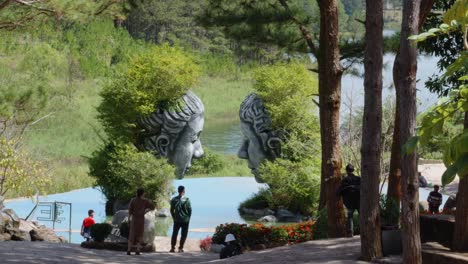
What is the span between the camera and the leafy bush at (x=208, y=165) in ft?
128

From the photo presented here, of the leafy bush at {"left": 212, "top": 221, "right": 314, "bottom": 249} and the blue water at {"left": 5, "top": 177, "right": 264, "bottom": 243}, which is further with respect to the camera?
the blue water at {"left": 5, "top": 177, "right": 264, "bottom": 243}

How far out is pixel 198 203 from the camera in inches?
1212

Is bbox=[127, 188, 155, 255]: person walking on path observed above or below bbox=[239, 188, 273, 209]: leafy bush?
below

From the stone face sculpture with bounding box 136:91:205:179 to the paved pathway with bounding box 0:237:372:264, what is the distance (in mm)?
14760

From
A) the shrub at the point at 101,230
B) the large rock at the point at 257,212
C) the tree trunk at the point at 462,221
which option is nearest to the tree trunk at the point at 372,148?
the tree trunk at the point at 462,221

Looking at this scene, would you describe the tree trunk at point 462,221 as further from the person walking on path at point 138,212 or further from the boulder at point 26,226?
the boulder at point 26,226

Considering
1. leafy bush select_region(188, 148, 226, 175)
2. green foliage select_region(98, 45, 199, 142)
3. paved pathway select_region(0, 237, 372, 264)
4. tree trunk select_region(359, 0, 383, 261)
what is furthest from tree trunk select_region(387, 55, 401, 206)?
leafy bush select_region(188, 148, 226, 175)

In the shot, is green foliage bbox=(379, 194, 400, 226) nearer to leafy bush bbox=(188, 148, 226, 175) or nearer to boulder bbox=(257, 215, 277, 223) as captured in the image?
boulder bbox=(257, 215, 277, 223)

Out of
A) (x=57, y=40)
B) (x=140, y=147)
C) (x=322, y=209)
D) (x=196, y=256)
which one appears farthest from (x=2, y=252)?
(x=57, y=40)

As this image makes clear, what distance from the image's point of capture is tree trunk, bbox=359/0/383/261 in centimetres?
962

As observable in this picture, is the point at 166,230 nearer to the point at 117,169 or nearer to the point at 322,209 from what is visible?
the point at 117,169

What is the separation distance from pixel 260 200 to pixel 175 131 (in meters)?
3.91

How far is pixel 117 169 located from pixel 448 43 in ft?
45.7

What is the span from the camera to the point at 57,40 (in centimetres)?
4750
